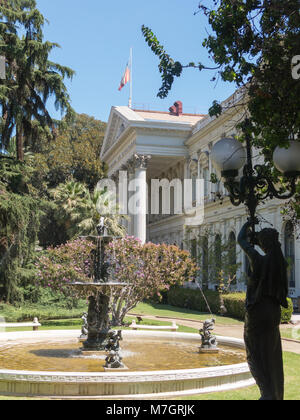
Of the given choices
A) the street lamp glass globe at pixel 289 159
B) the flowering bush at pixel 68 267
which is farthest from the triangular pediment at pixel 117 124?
the street lamp glass globe at pixel 289 159

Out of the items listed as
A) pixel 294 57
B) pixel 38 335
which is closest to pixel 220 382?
pixel 294 57

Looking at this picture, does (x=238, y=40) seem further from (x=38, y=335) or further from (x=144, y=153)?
(x=144, y=153)

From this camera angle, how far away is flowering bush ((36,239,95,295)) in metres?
21.1

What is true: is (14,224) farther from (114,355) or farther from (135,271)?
(114,355)

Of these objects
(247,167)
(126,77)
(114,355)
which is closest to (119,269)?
(114,355)

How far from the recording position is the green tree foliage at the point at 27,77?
24.3 m

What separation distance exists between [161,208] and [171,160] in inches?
267

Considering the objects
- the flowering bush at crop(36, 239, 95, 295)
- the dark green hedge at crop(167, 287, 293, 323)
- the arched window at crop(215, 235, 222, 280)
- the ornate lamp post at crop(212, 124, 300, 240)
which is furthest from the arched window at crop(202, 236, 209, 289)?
the ornate lamp post at crop(212, 124, 300, 240)

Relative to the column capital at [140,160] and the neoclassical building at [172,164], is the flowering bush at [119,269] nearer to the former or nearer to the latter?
the neoclassical building at [172,164]

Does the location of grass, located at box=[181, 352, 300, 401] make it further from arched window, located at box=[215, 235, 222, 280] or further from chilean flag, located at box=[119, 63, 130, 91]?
chilean flag, located at box=[119, 63, 130, 91]

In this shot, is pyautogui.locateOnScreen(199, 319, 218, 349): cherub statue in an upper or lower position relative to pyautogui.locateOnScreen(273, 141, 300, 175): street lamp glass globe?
lower

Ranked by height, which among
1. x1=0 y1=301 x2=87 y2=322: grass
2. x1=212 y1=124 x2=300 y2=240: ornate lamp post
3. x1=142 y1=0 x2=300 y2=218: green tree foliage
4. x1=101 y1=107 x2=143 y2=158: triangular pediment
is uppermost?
x1=101 y1=107 x2=143 y2=158: triangular pediment

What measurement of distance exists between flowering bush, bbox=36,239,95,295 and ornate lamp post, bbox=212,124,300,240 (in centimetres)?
1537

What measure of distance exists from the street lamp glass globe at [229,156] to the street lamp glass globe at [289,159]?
1.61 feet
